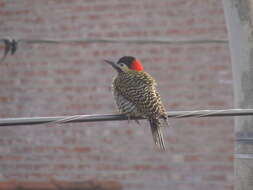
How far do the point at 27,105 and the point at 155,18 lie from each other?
1.72m

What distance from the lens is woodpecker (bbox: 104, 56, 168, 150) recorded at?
4.71m

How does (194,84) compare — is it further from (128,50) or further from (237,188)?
(237,188)

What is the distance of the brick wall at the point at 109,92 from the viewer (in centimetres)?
717

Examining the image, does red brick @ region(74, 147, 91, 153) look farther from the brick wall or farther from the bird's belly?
the bird's belly

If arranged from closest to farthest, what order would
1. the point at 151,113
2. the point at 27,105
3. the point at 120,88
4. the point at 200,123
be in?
1. the point at 151,113
2. the point at 120,88
3. the point at 200,123
4. the point at 27,105

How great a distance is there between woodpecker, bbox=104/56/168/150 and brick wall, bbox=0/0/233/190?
1824mm

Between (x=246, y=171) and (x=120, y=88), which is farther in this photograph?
(x=120, y=88)

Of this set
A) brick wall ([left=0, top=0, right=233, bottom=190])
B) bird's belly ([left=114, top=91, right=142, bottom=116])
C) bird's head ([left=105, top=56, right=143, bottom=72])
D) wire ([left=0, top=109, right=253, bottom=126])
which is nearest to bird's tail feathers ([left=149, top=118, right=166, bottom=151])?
bird's belly ([left=114, top=91, right=142, bottom=116])

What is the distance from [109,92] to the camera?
751 centimetres

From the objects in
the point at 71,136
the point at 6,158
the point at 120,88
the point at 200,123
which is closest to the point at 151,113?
the point at 120,88

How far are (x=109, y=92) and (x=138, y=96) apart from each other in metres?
2.55

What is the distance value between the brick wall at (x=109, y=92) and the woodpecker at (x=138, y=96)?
1.82m

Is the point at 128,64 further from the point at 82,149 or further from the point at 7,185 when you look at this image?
the point at 7,185

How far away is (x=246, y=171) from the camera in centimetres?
422
